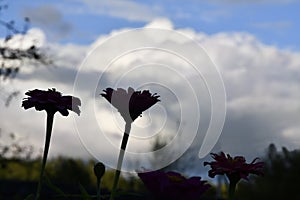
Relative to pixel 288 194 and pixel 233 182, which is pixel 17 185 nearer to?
pixel 288 194

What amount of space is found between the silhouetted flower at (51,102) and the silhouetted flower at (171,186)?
1.05 ft

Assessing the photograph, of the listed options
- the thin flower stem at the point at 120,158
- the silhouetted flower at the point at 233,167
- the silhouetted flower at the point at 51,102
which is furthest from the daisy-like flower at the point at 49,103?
the silhouetted flower at the point at 233,167

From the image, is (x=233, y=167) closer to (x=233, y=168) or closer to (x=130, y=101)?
(x=233, y=168)

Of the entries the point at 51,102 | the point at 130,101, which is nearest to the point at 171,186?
the point at 130,101

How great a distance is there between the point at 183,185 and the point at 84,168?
30.7m

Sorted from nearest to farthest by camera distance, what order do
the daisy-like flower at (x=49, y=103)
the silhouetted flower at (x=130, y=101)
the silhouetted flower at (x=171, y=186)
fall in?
the silhouetted flower at (x=171, y=186)
the silhouetted flower at (x=130, y=101)
the daisy-like flower at (x=49, y=103)

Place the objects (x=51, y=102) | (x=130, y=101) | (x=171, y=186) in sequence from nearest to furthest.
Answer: (x=171, y=186) → (x=130, y=101) → (x=51, y=102)

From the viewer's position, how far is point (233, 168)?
148cm

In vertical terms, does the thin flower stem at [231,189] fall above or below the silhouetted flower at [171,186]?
above

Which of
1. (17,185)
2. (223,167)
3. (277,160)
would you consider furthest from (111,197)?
(17,185)

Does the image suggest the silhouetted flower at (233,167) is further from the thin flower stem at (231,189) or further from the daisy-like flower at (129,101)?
the daisy-like flower at (129,101)

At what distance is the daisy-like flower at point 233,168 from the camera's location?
1469mm

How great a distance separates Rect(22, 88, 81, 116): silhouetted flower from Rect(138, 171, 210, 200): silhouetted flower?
12.6 inches

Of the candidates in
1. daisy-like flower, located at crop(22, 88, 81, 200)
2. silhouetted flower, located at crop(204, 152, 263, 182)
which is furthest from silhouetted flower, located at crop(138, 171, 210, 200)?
daisy-like flower, located at crop(22, 88, 81, 200)
